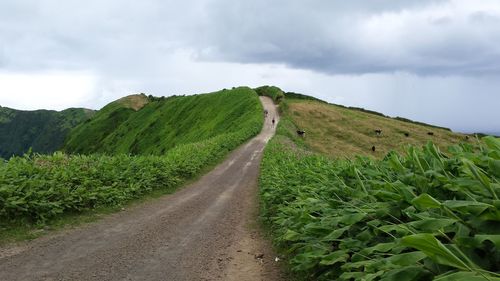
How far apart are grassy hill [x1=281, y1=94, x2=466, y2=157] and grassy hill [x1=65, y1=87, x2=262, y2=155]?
7.43 meters

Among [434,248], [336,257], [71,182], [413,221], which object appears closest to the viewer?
[434,248]

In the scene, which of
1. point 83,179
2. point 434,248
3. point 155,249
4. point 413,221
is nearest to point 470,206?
point 413,221

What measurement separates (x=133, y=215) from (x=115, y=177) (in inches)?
125

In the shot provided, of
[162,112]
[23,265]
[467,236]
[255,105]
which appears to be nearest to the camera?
[467,236]

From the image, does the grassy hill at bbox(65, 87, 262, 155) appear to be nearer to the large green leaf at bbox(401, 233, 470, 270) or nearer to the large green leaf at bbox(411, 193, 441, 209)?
the large green leaf at bbox(411, 193, 441, 209)

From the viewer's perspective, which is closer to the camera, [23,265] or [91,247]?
[23,265]

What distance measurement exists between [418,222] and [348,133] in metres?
59.8

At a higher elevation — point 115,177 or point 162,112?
point 162,112

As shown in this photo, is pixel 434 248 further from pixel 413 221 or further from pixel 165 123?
pixel 165 123

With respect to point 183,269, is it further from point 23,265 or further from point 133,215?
point 133,215

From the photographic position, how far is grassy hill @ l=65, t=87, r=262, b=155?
233 ft

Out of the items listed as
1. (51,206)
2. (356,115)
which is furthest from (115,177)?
(356,115)

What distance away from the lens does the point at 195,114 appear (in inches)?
3615

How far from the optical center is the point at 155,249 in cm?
1015
